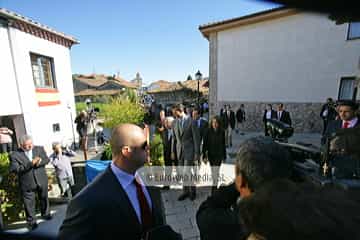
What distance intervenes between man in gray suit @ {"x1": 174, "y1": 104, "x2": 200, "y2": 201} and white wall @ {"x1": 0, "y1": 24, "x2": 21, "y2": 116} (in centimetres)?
571

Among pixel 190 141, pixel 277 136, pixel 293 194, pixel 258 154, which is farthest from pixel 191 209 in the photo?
pixel 293 194

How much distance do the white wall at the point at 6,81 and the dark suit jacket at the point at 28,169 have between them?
3972mm

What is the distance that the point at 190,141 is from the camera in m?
3.69

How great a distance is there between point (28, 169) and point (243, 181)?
3421 millimetres

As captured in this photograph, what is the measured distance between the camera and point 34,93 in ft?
21.4

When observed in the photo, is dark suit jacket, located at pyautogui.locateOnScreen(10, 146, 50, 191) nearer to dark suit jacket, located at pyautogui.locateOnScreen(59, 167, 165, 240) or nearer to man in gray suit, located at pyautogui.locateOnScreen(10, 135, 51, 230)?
man in gray suit, located at pyautogui.locateOnScreen(10, 135, 51, 230)

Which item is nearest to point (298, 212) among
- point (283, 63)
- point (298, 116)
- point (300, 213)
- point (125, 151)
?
point (300, 213)

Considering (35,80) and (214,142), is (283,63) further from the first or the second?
(35,80)

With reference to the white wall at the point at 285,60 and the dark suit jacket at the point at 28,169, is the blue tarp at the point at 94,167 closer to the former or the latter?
the dark suit jacket at the point at 28,169

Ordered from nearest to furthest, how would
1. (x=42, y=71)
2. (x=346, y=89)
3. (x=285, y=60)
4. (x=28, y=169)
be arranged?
(x=28, y=169) < (x=42, y=71) < (x=346, y=89) < (x=285, y=60)

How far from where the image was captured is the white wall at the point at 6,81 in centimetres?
550

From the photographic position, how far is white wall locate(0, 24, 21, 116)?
5.50 metres

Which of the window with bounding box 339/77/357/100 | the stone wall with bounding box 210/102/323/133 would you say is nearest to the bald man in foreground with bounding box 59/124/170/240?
the stone wall with bounding box 210/102/323/133

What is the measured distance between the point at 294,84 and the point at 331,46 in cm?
240
